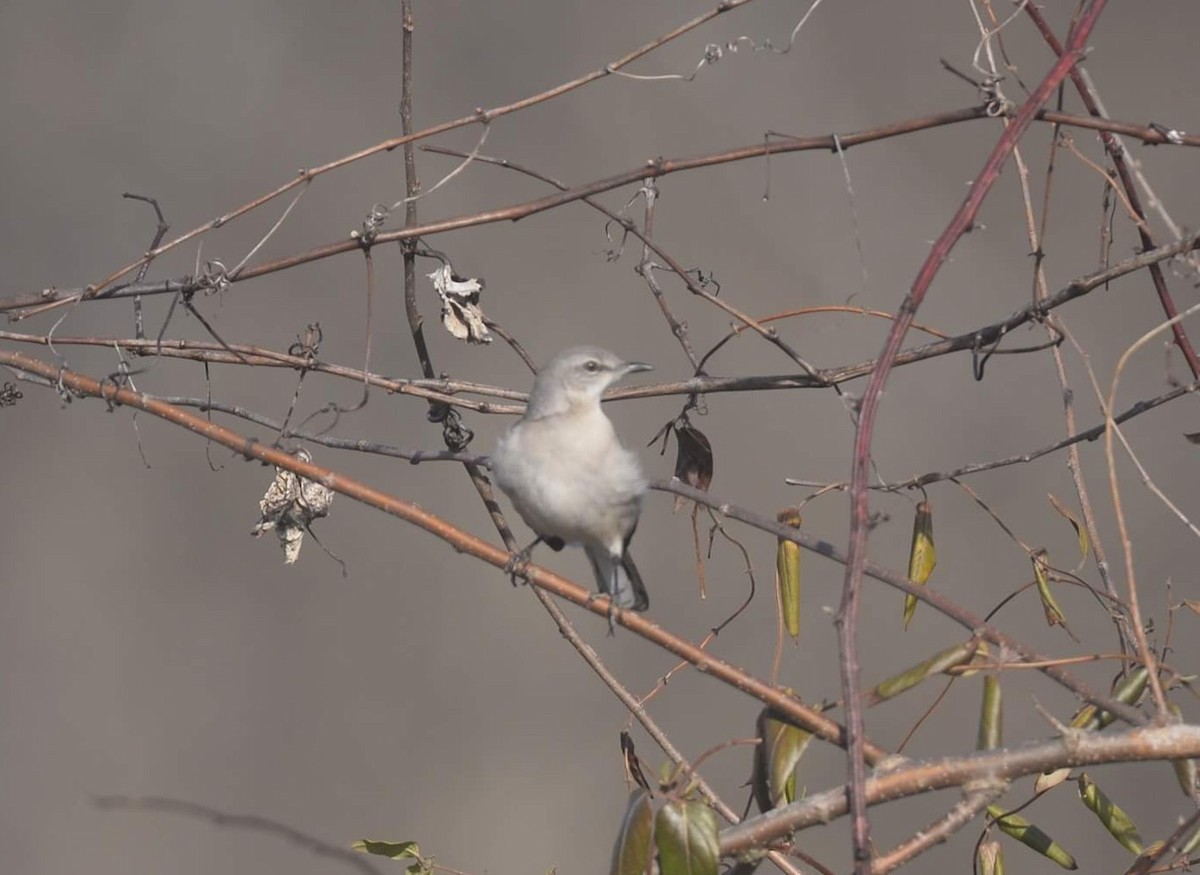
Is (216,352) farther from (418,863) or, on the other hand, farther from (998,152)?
(998,152)

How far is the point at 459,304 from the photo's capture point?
2.15 meters

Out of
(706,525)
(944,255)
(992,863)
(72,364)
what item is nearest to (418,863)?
(992,863)

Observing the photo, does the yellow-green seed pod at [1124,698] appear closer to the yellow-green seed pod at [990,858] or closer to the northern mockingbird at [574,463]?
the yellow-green seed pod at [990,858]

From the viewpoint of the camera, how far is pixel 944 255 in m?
1.29

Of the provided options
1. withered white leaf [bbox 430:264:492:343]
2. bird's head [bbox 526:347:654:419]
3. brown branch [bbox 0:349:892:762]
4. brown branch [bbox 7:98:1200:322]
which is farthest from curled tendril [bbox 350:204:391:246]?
bird's head [bbox 526:347:654:419]

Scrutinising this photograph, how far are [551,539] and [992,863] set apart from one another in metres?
1.23

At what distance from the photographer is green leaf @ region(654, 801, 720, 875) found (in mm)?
1216

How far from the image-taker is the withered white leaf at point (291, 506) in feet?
7.00

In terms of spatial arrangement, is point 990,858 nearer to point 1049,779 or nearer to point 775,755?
point 1049,779

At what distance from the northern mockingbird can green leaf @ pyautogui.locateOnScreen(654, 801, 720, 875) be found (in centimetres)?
120

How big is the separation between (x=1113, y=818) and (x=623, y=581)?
1106mm

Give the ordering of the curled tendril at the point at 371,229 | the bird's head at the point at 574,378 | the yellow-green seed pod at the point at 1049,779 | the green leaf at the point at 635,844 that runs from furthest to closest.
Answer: the bird's head at the point at 574,378, the curled tendril at the point at 371,229, the yellow-green seed pod at the point at 1049,779, the green leaf at the point at 635,844

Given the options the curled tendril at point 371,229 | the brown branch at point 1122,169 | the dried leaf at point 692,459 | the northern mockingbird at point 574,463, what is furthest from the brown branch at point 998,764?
the northern mockingbird at point 574,463

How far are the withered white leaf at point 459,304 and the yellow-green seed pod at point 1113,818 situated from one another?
3.68 feet
